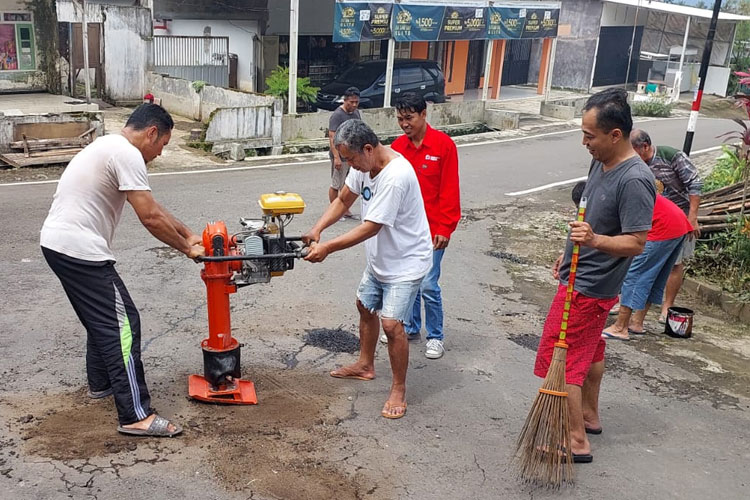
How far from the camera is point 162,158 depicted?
43.1 ft

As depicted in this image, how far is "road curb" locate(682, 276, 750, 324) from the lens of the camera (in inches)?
291

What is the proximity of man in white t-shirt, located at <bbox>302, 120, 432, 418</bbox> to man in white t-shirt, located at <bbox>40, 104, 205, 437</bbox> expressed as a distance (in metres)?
1.01

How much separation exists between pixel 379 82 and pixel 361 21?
8.21ft

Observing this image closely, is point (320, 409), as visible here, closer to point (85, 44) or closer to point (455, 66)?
point (85, 44)

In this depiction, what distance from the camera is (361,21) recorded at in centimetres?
1650

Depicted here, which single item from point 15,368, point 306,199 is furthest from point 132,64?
point 15,368

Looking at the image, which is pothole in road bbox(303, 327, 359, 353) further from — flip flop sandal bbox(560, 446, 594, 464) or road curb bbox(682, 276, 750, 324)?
road curb bbox(682, 276, 750, 324)

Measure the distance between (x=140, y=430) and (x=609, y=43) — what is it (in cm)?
3116

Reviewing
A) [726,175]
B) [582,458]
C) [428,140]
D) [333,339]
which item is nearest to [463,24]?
[726,175]

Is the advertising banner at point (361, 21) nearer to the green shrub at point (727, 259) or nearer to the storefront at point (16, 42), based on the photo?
the storefront at point (16, 42)

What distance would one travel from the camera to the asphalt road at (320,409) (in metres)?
4.00

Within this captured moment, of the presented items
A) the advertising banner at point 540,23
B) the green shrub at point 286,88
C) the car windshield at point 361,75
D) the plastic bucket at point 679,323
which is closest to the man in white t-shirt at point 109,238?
the plastic bucket at point 679,323

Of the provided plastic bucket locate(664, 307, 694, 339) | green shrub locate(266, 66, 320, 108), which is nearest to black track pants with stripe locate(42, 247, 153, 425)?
plastic bucket locate(664, 307, 694, 339)

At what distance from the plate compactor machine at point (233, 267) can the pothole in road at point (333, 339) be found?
3.54 ft
